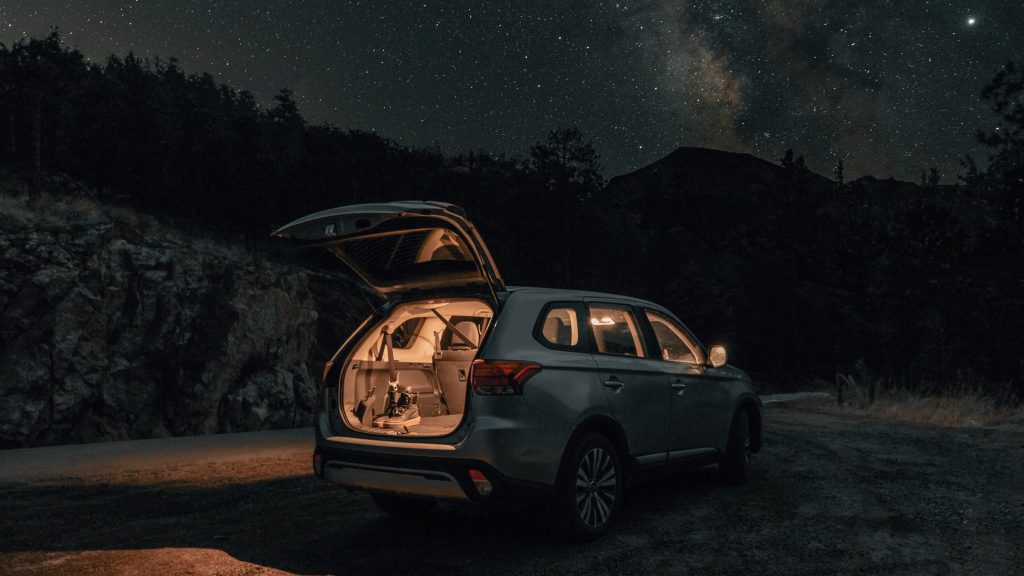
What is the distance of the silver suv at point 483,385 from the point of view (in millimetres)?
4730

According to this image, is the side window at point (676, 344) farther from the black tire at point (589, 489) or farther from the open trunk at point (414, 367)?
the open trunk at point (414, 367)

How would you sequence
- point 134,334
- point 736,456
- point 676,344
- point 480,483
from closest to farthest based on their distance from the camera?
point 480,483, point 736,456, point 676,344, point 134,334

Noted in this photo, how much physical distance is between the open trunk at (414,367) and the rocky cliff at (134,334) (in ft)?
32.6

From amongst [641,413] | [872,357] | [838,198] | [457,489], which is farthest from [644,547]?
[838,198]

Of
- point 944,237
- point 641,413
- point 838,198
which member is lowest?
point 641,413

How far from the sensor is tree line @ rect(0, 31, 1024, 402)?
23328 mm

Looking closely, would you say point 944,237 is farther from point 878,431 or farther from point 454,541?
point 454,541

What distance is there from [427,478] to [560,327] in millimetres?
1443

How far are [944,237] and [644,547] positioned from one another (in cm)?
2546

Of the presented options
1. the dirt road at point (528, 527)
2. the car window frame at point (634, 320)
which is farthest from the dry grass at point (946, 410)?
the car window frame at point (634, 320)

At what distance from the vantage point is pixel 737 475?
285 inches

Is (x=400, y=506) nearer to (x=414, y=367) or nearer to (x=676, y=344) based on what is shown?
(x=414, y=367)

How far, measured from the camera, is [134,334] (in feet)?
49.6

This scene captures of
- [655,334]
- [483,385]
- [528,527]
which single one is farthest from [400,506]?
[655,334]
